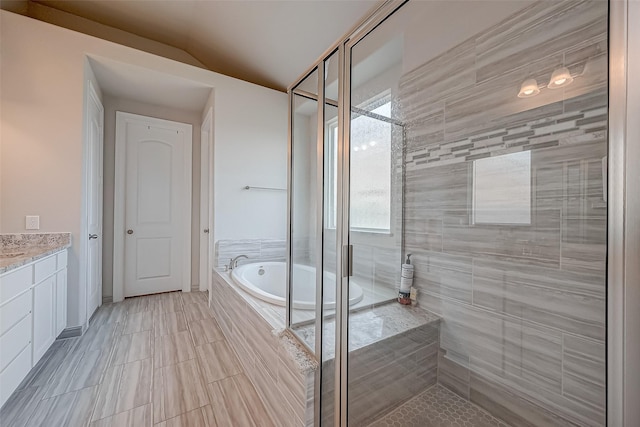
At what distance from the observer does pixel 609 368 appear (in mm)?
603

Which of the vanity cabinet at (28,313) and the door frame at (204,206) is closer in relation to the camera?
the vanity cabinet at (28,313)

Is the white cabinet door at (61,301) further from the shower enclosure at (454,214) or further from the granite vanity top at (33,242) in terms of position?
the shower enclosure at (454,214)

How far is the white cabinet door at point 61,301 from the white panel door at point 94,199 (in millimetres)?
320

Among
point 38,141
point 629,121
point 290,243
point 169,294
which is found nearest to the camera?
point 629,121

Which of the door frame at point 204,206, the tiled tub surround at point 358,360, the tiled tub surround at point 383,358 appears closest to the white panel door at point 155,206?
the door frame at point 204,206

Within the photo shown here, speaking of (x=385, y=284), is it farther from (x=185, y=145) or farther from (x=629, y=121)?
(x=185, y=145)

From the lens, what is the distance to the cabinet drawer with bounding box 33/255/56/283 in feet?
5.52

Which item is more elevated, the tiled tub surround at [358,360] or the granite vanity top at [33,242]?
the granite vanity top at [33,242]

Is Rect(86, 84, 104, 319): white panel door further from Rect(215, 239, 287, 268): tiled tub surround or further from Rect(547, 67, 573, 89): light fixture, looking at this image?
Rect(547, 67, 573, 89): light fixture

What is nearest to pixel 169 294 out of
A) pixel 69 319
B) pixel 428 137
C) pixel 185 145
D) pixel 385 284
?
pixel 69 319

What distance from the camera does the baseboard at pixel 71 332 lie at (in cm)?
218

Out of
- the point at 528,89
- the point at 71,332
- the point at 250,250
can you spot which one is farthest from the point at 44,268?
the point at 528,89

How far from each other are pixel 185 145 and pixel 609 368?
4058mm

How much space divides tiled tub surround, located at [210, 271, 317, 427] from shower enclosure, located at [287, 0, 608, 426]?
0.07 meters
